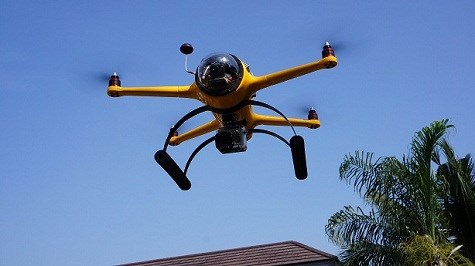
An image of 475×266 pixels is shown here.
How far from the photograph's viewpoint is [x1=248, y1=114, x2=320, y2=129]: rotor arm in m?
6.98

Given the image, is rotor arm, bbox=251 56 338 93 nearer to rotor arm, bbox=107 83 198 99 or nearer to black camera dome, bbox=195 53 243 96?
black camera dome, bbox=195 53 243 96

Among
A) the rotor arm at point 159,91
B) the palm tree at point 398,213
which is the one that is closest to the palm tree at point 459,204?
the palm tree at point 398,213

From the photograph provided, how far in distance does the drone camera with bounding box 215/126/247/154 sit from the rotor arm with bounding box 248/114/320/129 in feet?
0.75

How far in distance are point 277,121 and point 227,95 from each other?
1.36 meters

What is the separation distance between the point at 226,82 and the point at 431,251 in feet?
20.1

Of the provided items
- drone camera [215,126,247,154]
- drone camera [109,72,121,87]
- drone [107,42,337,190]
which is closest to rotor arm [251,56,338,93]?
drone [107,42,337,190]

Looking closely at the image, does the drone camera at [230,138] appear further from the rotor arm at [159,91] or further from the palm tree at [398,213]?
the palm tree at [398,213]

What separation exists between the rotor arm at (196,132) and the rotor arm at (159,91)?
836 millimetres

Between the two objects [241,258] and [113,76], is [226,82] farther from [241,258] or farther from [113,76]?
[241,258]

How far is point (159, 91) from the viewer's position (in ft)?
20.9

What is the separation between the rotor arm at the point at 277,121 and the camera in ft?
22.9

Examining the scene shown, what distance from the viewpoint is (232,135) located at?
6676mm

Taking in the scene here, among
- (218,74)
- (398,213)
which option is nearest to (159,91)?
(218,74)

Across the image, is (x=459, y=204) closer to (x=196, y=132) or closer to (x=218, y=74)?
(x=196, y=132)
